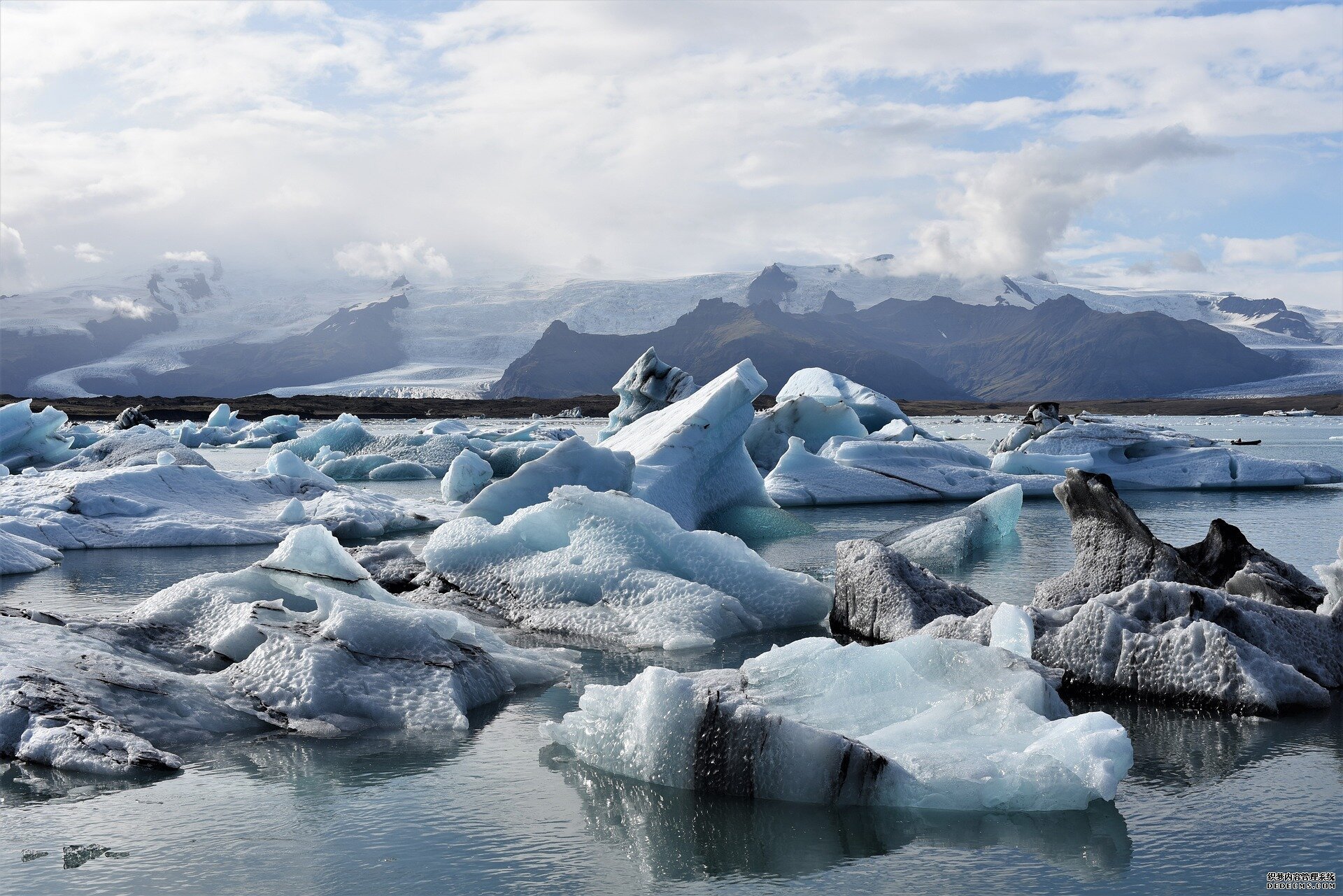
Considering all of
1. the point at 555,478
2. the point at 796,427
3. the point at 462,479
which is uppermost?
the point at 796,427

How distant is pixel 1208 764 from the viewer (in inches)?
140

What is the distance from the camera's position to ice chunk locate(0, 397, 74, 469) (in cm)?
1603

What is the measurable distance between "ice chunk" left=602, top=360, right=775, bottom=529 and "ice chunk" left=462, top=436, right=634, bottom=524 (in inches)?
23.6

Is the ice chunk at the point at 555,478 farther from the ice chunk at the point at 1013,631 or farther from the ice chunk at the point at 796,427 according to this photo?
the ice chunk at the point at 796,427

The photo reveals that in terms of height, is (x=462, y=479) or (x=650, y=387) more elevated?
(x=650, y=387)

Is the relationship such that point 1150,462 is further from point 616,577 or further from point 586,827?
point 586,827

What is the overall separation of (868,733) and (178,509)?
27.3 feet

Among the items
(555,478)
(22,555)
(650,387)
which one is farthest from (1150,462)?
(22,555)

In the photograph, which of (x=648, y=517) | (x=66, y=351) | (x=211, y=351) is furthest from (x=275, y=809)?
(x=66, y=351)

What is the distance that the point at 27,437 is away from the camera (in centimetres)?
1644

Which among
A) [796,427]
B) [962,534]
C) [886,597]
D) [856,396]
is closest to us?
[886,597]

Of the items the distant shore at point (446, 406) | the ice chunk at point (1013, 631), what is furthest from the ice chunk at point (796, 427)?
the distant shore at point (446, 406)

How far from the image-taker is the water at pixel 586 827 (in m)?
2.72

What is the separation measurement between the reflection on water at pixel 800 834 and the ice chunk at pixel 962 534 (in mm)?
4770
